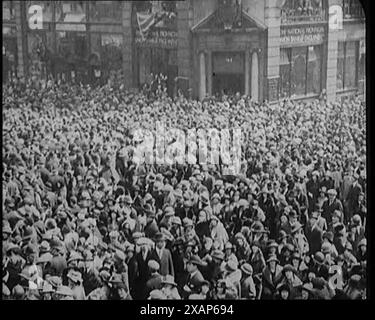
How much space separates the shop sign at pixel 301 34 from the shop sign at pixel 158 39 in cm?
53

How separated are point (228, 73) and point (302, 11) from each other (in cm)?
47

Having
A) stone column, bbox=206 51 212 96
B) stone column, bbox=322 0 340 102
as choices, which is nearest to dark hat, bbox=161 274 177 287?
stone column, bbox=206 51 212 96

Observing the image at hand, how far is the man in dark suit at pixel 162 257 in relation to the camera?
135 inches

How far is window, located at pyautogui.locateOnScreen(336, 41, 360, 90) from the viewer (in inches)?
138

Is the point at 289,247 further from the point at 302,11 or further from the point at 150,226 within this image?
the point at 302,11

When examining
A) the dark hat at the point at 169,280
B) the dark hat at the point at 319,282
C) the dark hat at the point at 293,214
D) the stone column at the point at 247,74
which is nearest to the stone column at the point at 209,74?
the stone column at the point at 247,74

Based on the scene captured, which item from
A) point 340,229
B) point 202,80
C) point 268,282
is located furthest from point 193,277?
point 202,80

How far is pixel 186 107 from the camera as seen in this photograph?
3531 mm

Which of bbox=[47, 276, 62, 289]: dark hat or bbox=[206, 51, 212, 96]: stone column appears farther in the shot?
bbox=[206, 51, 212, 96]: stone column

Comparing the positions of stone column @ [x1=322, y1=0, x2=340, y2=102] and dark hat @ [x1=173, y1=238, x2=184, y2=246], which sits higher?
stone column @ [x1=322, y1=0, x2=340, y2=102]

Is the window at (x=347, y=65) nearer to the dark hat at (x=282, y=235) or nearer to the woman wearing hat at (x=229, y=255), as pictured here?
the dark hat at (x=282, y=235)

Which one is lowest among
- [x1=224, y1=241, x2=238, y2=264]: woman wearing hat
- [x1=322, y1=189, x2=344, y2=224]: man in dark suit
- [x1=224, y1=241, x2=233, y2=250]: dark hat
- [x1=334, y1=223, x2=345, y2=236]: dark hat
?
[x1=224, y1=241, x2=238, y2=264]: woman wearing hat

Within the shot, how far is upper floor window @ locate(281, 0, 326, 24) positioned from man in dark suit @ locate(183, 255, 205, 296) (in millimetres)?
1232

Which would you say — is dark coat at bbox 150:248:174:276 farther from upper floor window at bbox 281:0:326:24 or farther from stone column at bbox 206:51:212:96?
upper floor window at bbox 281:0:326:24
